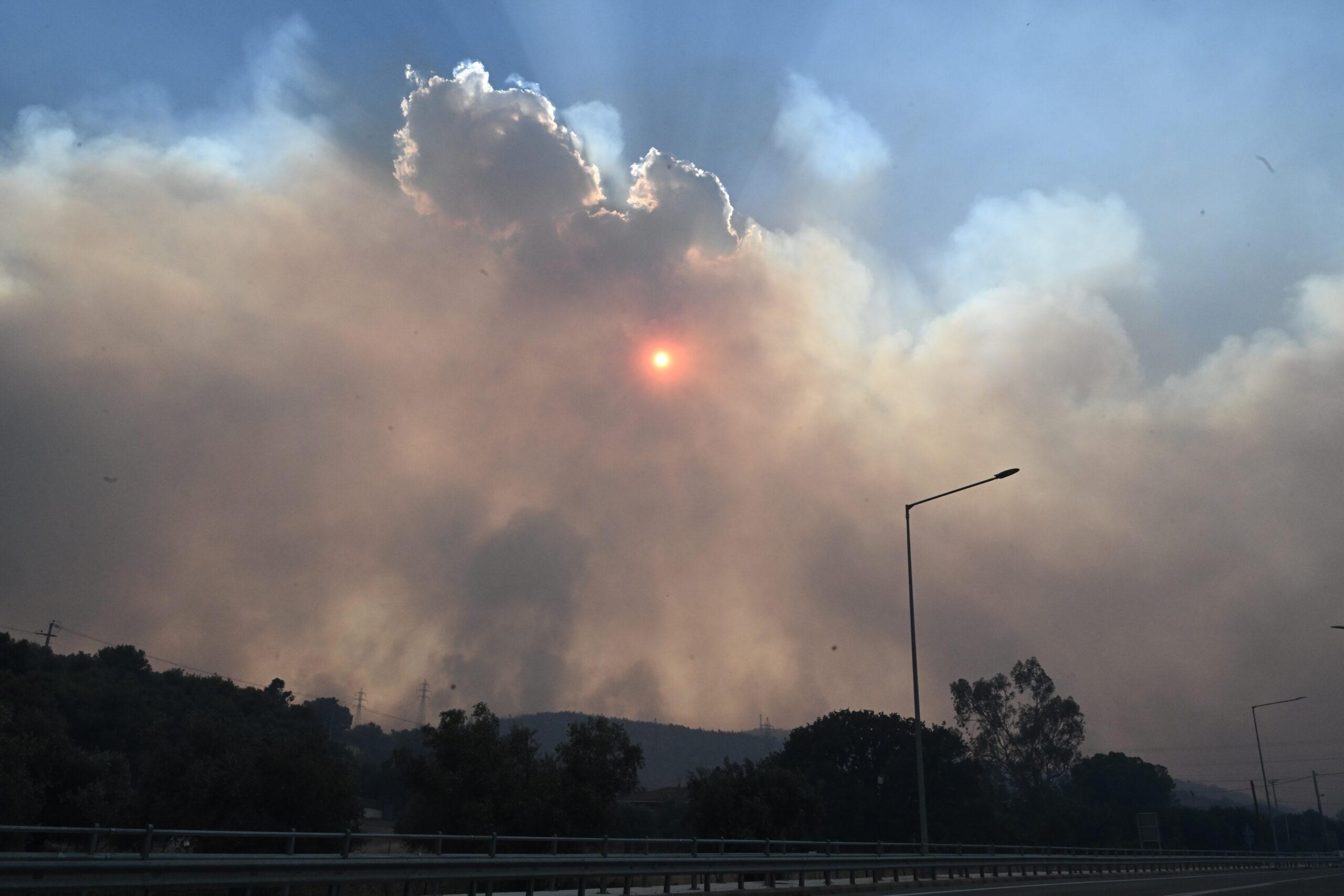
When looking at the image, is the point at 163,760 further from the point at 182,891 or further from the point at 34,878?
the point at 34,878

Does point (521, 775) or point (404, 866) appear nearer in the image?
point (404, 866)

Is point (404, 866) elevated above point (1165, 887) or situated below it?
above

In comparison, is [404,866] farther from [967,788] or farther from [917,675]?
[967,788]

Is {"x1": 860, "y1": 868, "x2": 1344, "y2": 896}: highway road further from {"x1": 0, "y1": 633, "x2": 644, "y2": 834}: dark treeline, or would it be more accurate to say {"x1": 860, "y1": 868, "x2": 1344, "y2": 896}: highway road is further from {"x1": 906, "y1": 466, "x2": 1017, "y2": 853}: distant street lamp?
{"x1": 0, "y1": 633, "x2": 644, "y2": 834}: dark treeline

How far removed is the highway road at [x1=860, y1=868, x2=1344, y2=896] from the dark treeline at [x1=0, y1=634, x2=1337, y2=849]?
974 inches

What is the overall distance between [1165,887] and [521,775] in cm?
3611

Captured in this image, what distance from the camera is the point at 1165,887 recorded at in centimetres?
3325

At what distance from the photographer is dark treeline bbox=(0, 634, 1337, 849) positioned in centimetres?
5112

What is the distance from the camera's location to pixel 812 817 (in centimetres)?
6222

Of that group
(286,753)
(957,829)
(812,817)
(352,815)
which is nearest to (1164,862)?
(812,817)

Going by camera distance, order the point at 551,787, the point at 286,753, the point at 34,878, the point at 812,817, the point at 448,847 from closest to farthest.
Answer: the point at 34,878 < the point at 448,847 < the point at 286,753 < the point at 551,787 < the point at 812,817

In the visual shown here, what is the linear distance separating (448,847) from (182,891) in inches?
1056

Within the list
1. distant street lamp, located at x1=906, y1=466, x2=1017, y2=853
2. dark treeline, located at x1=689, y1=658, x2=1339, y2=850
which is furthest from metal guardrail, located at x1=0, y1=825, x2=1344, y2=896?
dark treeline, located at x1=689, y1=658, x2=1339, y2=850

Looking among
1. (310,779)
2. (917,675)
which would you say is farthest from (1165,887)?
(310,779)
